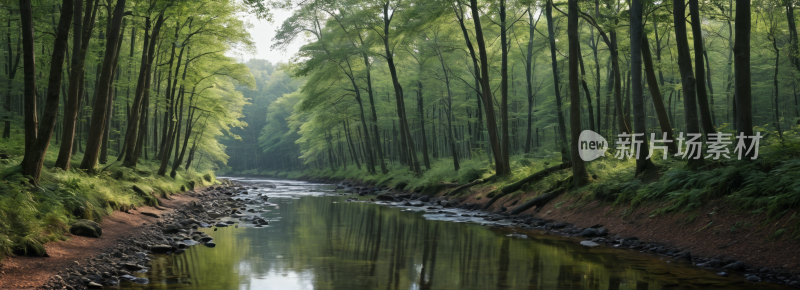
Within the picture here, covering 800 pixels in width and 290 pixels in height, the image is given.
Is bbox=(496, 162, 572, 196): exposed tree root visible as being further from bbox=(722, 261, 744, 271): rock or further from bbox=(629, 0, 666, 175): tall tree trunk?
bbox=(722, 261, 744, 271): rock

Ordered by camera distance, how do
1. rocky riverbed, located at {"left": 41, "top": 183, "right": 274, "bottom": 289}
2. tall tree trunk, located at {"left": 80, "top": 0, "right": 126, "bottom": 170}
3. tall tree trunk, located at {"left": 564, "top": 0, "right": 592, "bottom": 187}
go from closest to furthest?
rocky riverbed, located at {"left": 41, "top": 183, "right": 274, "bottom": 289}, tall tree trunk, located at {"left": 80, "top": 0, "right": 126, "bottom": 170}, tall tree trunk, located at {"left": 564, "top": 0, "right": 592, "bottom": 187}

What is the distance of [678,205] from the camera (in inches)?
327

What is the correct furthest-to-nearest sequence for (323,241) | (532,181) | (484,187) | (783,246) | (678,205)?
(484,187)
(532,181)
(323,241)
(678,205)
(783,246)

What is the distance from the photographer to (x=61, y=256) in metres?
5.73

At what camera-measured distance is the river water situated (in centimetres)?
579

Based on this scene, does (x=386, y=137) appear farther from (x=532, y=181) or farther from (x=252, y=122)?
(x=252, y=122)

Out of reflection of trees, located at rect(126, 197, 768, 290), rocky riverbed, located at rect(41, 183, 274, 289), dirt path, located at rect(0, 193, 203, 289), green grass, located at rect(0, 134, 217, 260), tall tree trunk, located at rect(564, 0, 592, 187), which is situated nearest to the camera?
dirt path, located at rect(0, 193, 203, 289)

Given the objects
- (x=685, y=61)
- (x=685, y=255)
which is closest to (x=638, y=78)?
(x=685, y=61)

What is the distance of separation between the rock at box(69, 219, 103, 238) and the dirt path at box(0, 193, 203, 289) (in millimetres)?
125

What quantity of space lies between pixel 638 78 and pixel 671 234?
4131 mm

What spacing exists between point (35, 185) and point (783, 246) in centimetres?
1108

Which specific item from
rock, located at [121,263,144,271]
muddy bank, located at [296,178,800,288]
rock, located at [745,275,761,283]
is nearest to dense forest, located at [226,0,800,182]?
muddy bank, located at [296,178,800,288]

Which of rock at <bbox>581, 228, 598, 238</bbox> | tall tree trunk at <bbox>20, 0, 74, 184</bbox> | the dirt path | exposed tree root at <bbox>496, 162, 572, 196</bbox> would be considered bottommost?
rock at <bbox>581, 228, 598, 238</bbox>

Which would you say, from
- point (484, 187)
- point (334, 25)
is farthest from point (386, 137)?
point (484, 187)
